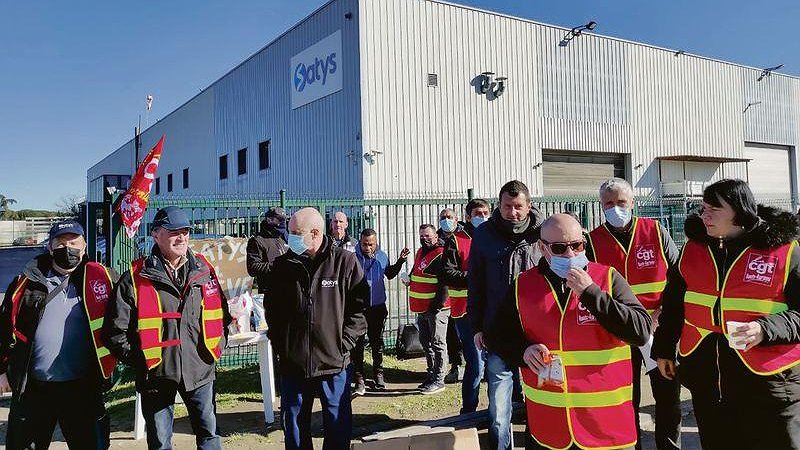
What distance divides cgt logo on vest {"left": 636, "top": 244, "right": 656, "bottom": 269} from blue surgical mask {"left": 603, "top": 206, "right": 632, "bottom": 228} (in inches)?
8.3

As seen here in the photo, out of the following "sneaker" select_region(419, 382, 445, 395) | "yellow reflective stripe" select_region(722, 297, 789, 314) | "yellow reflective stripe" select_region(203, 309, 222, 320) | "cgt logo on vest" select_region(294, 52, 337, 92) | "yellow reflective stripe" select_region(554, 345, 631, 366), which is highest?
"cgt logo on vest" select_region(294, 52, 337, 92)

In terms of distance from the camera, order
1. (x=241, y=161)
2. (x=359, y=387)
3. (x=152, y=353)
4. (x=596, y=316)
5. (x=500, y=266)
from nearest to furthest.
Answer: (x=596, y=316) < (x=152, y=353) < (x=500, y=266) < (x=359, y=387) < (x=241, y=161)

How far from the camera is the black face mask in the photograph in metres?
3.56

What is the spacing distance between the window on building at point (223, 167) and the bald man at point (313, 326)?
24.9 meters

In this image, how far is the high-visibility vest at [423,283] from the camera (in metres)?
A: 6.11

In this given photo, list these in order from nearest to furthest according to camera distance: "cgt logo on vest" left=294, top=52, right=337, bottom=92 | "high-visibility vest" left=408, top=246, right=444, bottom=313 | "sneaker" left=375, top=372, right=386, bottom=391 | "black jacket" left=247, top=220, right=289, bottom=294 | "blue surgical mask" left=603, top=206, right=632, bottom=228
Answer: "blue surgical mask" left=603, top=206, right=632, bottom=228 → "black jacket" left=247, top=220, right=289, bottom=294 → "high-visibility vest" left=408, top=246, right=444, bottom=313 → "sneaker" left=375, top=372, right=386, bottom=391 → "cgt logo on vest" left=294, top=52, right=337, bottom=92

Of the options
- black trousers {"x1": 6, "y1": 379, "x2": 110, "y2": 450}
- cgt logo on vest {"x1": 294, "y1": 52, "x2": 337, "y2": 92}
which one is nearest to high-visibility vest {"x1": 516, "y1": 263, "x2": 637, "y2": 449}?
black trousers {"x1": 6, "y1": 379, "x2": 110, "y2": 450}

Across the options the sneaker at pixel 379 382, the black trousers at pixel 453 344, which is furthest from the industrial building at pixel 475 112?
the sneaker at pixel 379 382

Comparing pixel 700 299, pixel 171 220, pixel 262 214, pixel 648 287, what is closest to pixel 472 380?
pixel 648 287

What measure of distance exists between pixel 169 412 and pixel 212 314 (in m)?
0.66

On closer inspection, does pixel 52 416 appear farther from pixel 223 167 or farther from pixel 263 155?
pixel 223 167

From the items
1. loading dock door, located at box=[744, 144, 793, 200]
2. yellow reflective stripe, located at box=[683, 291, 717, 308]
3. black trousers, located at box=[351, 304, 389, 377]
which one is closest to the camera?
yellow reflective stripe, located at box=[683, 291, 717, 308]

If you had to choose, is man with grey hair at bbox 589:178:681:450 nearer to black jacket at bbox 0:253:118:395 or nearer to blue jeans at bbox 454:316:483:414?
blue jeans at bbox 454:316:483:414

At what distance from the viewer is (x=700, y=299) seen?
9.90 ft
